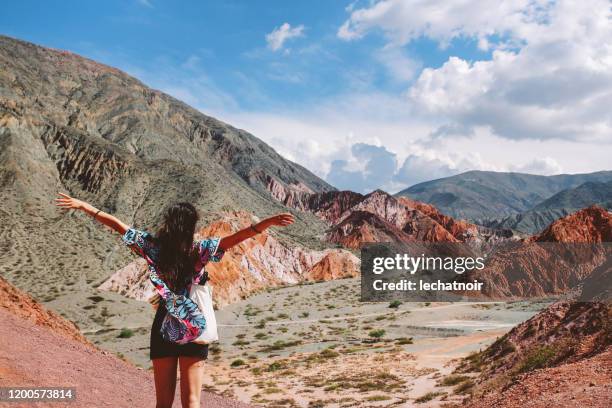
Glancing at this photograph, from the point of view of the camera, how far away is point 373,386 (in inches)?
651

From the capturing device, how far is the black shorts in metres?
4.07

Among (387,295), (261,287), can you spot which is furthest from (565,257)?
(261,287)

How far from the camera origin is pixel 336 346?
28.2 metres

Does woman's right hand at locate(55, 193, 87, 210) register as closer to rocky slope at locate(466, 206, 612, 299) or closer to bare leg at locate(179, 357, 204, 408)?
bare leg at locate(179, 357, 204, 408)

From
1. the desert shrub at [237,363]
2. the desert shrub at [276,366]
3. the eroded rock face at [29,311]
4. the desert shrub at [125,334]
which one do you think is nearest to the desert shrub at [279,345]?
the desert shrub at [237,363]

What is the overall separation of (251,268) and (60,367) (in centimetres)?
5341

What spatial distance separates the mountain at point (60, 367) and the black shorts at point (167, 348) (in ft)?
11.3

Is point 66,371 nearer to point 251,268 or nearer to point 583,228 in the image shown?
point 251,268

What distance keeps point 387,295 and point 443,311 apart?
44.7 feet

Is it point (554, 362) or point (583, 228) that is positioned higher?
point (583, 228)

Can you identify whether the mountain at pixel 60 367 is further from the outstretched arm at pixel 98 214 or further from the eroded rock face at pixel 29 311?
the outstretched arm at pixel 98 214

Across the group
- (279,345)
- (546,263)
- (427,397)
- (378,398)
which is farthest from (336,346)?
(546,263)

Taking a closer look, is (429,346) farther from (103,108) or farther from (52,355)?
(103,108)

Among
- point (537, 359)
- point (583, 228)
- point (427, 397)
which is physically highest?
point (583, 228)
